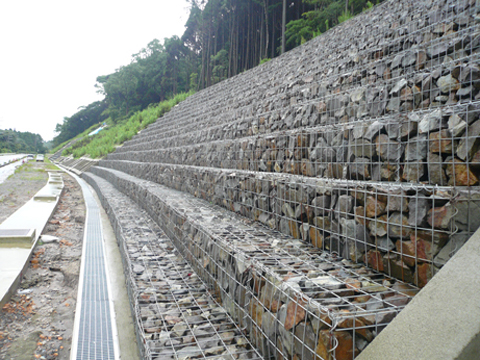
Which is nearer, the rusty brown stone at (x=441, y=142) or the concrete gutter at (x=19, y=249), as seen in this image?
the rusty brown stone at (x=441, y=142)

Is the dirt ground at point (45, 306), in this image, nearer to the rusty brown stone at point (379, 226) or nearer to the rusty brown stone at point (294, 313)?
the rusty brown stone at point (294, 313)

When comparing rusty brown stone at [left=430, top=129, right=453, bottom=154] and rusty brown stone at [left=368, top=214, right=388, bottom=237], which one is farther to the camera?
rusty brown stone at [left=368, top=214, right=388, bottom=237]

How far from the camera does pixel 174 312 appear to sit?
87.3 inches

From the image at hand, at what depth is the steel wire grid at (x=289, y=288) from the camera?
1229mm

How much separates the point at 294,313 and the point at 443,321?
0.58 meters

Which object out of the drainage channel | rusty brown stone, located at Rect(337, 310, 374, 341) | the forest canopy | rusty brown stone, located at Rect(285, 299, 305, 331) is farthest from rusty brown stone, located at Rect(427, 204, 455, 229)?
the forest canopy

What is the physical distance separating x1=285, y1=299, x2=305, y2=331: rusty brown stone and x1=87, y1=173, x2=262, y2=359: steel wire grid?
36 cm

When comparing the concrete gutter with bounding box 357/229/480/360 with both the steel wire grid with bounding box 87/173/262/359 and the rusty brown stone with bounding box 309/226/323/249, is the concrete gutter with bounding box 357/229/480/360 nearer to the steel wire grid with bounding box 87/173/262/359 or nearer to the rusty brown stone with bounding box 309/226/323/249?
the steel wire grid with bounding box 87/173/262/359

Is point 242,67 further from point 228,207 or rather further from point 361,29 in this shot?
point 228,207

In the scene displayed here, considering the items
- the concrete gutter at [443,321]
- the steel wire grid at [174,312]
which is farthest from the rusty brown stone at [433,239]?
the steel wire grid at [174,312]

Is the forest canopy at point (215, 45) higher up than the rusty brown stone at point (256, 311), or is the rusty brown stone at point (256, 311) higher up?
the forest canopy at point (215, 45)

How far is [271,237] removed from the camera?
2521mm

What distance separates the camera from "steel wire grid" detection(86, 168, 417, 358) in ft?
4.03

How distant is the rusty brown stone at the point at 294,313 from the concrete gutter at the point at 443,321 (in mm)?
292
